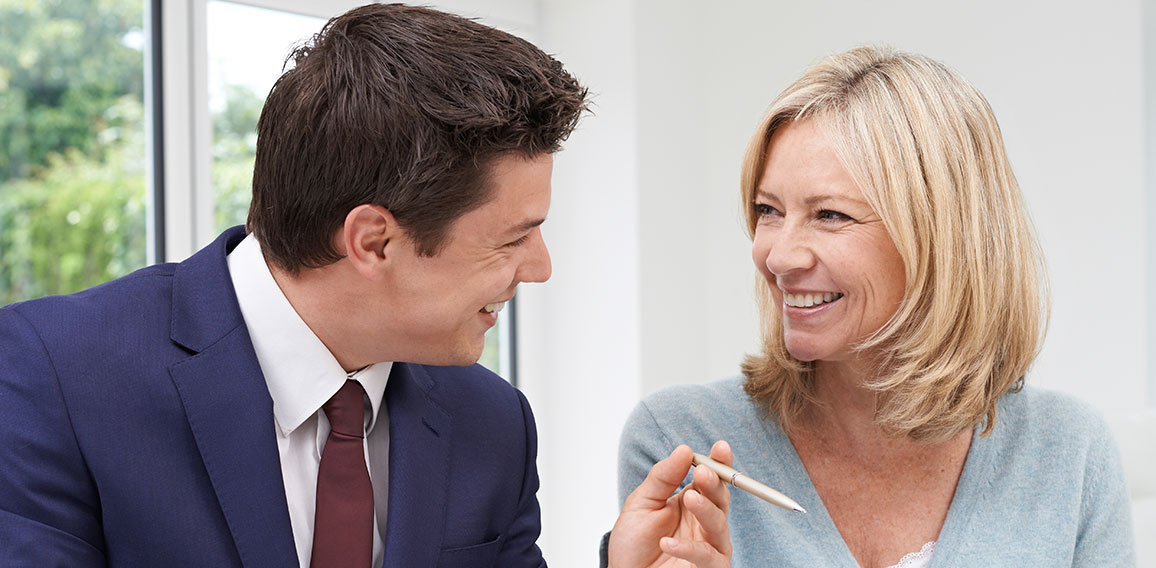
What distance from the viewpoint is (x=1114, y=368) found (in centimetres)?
241

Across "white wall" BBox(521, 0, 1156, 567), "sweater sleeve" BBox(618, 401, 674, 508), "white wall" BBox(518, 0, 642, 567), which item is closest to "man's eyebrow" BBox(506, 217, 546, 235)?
"sweater sleeve" BBox(618, 401, 674, 508)

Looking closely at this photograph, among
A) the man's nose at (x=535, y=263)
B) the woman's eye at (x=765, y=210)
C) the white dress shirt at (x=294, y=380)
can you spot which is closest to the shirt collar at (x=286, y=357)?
the white dress shirt at (x=294, y=380)

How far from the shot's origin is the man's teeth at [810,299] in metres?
1.46

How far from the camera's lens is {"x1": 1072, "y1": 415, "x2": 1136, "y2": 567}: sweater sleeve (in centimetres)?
152

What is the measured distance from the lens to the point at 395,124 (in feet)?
3.94

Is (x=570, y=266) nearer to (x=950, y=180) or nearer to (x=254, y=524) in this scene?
(x=950, y=180)

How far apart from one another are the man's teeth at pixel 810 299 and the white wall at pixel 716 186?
91 centimetres

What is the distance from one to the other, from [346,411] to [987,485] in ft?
3.05

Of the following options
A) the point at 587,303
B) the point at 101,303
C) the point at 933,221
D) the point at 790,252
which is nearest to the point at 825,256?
the point at 790,252

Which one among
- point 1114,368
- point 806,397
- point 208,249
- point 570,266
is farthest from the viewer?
point 570,266

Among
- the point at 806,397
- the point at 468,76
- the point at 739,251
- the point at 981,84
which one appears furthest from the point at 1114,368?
the point at 468,76

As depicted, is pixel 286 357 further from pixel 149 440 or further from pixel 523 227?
pixel 523 227

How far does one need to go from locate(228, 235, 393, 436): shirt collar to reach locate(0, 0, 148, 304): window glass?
3.36ft

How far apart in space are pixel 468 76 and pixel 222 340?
412 mm
